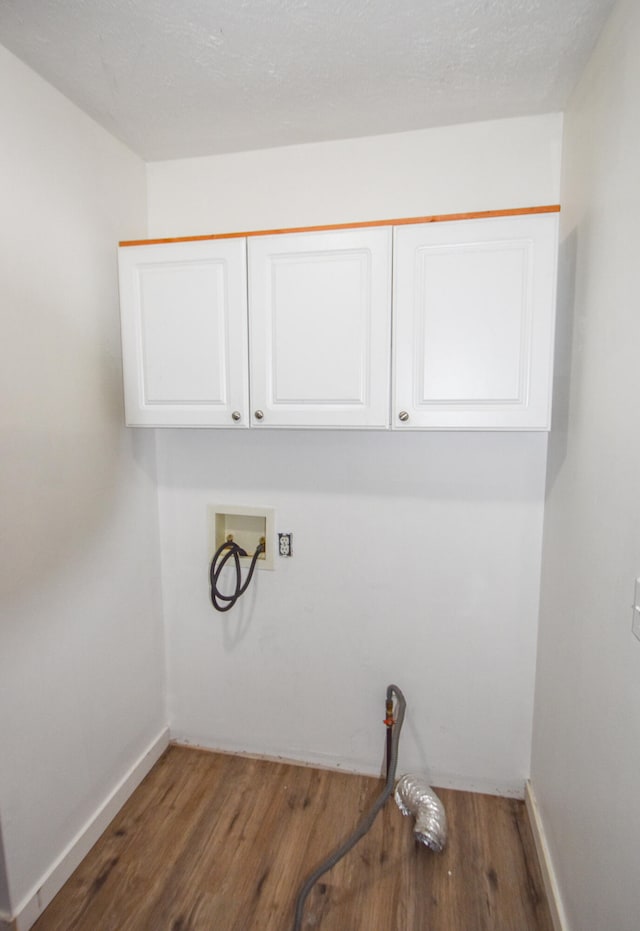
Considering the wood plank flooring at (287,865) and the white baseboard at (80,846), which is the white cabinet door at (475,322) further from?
the white baseboard at (80,846)

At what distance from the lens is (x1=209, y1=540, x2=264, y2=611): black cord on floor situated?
179cm

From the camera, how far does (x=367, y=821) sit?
156 cm

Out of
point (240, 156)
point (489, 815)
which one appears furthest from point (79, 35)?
point (489, 815)

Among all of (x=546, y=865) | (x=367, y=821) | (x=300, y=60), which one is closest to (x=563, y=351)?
(x=300, y=60)

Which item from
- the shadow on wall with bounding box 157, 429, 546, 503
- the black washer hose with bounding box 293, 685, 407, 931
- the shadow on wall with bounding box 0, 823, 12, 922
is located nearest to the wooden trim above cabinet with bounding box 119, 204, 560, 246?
the shadow on wall with bounding box 157, 429, 546, 503

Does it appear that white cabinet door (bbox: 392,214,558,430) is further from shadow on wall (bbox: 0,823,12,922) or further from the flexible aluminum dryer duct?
shadow on wall (bbox: 0,823,12,922)

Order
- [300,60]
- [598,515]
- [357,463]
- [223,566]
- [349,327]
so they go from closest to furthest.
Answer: [598,515], [300,60], [349,327], [357,463], [223,566]

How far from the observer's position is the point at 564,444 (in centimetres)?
140

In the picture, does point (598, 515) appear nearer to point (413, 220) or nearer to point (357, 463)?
point (357, 463)

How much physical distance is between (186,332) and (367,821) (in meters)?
1.72

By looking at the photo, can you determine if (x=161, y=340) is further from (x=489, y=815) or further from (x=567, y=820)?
(x=489, y=815)

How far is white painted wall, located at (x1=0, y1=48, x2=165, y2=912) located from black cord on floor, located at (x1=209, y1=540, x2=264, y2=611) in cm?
30

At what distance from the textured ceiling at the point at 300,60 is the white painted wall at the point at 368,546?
14cm

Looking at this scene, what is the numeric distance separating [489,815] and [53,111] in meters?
2.69
